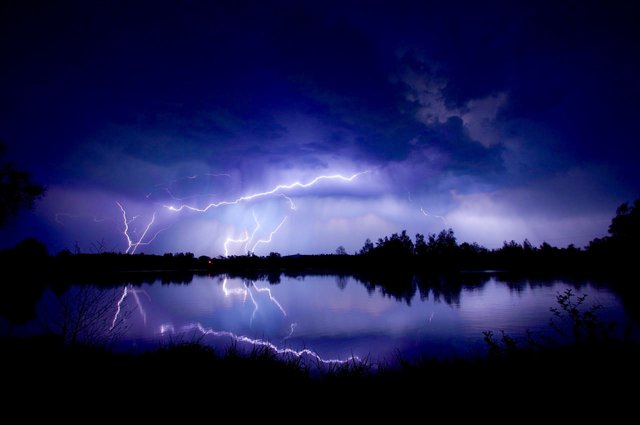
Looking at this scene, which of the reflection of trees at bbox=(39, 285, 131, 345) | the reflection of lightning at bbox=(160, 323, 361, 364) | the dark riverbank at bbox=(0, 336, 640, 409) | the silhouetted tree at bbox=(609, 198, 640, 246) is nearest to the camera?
the dark riverbank at bbox=(0, 336, 640, 409)

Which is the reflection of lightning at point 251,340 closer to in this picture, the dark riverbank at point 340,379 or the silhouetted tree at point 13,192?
the dark riverbank at point 340,379

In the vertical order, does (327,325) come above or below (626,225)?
below

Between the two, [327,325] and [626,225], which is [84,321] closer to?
[327,325]

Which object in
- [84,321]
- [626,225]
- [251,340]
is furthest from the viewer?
[626,225]

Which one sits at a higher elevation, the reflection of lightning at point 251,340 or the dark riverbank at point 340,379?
the dark riverbank at point 340,379

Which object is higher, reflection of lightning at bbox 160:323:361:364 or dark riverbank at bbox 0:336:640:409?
dark riverbank at bbox 0:336:640:409

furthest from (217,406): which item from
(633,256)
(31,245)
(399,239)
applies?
(399,239)

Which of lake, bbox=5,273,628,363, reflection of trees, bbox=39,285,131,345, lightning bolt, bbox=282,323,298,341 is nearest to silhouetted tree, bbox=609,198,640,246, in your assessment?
lake, bbox=5,273,628,363

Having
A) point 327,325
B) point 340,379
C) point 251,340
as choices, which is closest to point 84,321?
point 251,340

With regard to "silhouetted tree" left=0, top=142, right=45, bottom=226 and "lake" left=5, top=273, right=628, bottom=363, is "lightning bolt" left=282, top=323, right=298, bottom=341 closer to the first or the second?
"lake" left=5, top=273, right=628, bottom=363

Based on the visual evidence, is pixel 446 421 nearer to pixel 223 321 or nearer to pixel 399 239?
pixel 223 321

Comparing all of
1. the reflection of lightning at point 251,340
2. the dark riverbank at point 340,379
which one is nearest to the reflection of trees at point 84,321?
the dark riverbank at point 340,379

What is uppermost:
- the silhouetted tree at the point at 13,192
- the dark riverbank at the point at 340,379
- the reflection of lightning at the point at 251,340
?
the silhouetted tree at the point at 13,192

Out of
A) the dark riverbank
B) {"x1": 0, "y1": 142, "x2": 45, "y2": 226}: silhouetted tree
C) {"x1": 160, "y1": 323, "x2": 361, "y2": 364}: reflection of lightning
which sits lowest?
{"x1": 160, "y1": 323, "x2": 361, "y2": 364}: reflection of lightning
